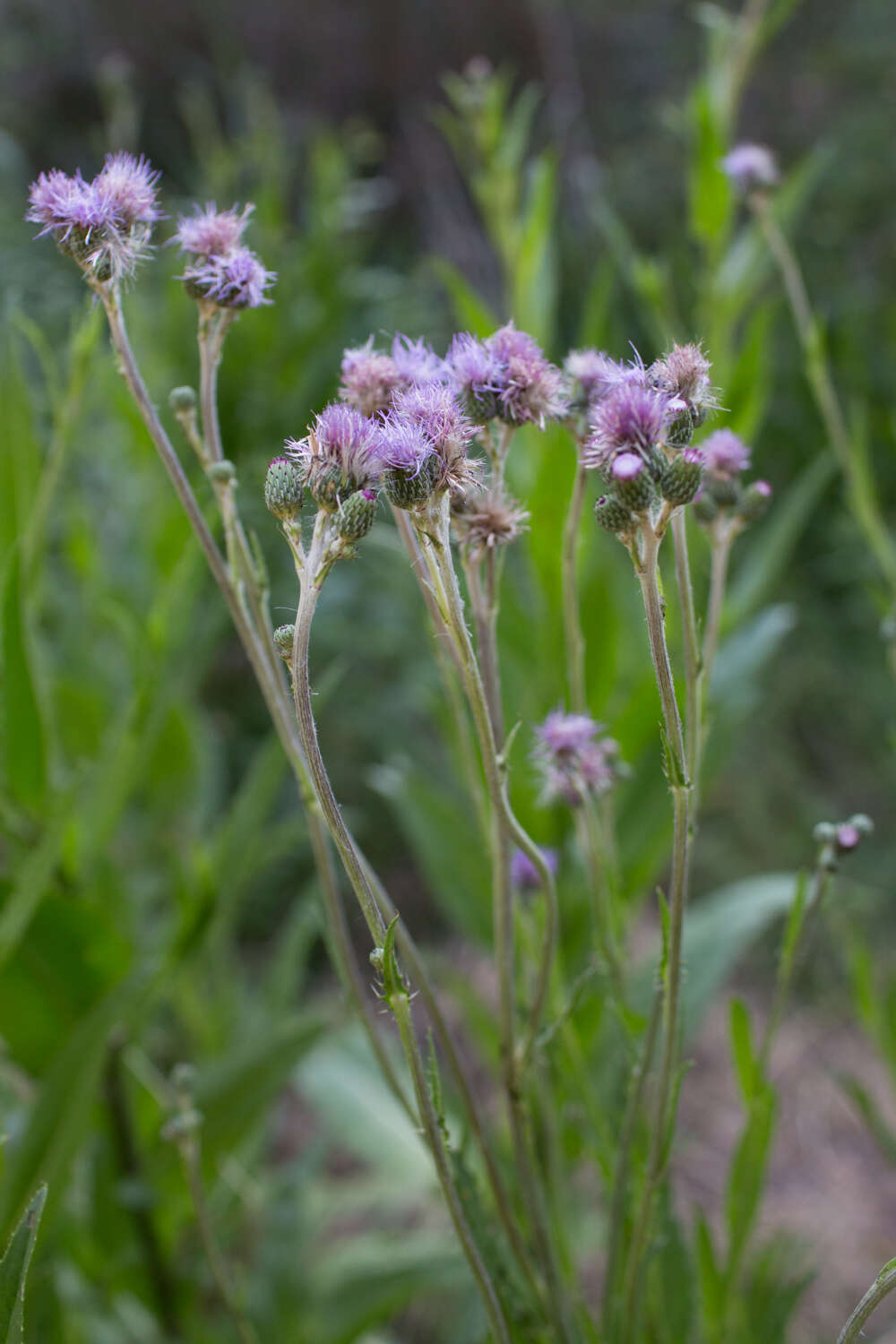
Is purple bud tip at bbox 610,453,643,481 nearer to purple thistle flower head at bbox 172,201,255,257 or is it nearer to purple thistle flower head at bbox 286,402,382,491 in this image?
purple thistle flower head at bbox 286,402,382,491

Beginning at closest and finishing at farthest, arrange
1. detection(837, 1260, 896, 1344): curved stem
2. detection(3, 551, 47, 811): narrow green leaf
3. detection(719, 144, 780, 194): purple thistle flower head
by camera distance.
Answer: detection(837, 1260, 896, 1344): curved stem → detection(3, 551, 47, 811): narrow green leaf → detection(719, 144, 780, 194): purple thistle flower head

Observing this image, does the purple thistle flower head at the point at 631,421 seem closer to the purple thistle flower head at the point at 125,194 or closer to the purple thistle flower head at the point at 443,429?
the purple thistle flower head at the point at 443,429

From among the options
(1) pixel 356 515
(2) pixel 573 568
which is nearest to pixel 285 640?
(1) pixel 356 515

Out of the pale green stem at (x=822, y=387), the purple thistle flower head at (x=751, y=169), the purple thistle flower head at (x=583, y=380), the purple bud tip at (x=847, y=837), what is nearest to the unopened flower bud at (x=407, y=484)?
the purple thistle flower head at (x=583, y=380)

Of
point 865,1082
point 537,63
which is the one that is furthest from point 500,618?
→ point 537,63

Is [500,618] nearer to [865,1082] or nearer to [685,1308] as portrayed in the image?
[685,1308]

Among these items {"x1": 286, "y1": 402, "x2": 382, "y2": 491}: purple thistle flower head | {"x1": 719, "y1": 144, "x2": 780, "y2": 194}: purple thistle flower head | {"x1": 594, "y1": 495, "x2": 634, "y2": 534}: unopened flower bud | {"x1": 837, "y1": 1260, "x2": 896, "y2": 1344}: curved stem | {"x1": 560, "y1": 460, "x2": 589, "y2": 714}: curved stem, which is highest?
{"x1": 719, "y1": 144, "x2": 780, "y2": 194}: purple thistle flower head

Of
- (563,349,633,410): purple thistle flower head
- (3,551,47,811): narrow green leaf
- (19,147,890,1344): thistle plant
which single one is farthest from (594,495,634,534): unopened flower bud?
(3,551,47,811): narrow green leaf

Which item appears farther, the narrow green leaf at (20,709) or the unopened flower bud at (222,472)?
the narrow green leaf at (20,709)
